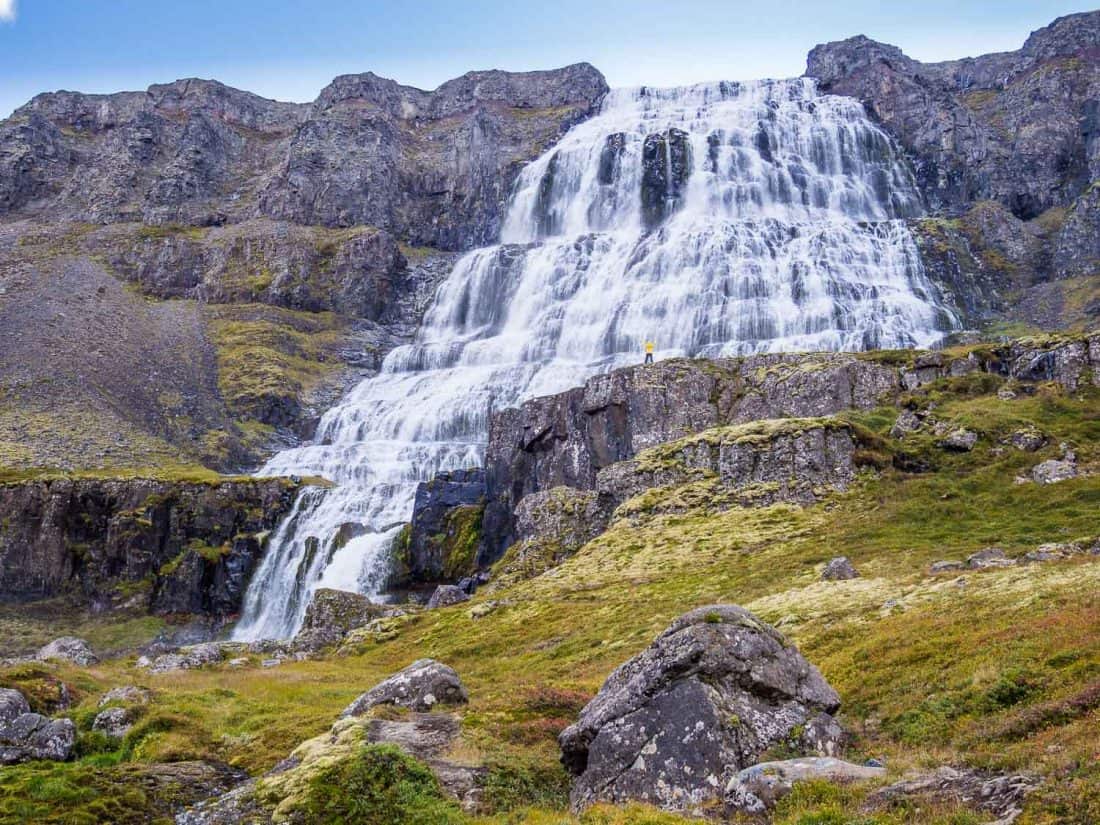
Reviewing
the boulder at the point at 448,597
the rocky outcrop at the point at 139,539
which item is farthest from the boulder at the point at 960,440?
the rocky outcrop at the point at 139,539

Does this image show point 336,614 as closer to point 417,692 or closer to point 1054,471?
point 417,692

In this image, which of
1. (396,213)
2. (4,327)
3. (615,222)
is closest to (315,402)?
(4,327)

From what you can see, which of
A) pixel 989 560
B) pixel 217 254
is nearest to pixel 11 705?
pixel 989 560

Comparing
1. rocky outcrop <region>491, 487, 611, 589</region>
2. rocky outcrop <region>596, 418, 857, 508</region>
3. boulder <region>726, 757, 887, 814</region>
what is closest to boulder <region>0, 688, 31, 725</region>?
boulder <region>726, 757, 887, 814</region>

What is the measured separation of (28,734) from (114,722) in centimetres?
189

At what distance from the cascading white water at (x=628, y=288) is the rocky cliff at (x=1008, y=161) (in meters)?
8.67

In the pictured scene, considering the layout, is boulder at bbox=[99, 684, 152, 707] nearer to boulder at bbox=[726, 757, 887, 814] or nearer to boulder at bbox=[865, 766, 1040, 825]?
boulder at bbox=[726, 757, 887, 814]

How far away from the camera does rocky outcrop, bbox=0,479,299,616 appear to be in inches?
2699

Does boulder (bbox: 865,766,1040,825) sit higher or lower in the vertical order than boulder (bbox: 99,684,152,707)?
higher

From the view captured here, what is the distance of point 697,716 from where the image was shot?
42.7ft

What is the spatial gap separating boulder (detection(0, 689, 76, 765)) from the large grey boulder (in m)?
11.1

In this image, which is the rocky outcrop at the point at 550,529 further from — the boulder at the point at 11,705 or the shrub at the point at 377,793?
the shrub at the point at 377,793

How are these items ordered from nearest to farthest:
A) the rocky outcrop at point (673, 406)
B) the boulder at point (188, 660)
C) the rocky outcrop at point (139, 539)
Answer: the boulder at point (188, 660), the rocky outcrop at point (673, 406), the rocky outcrop at point (139, 539)

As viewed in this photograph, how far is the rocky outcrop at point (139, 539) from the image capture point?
225 feet
